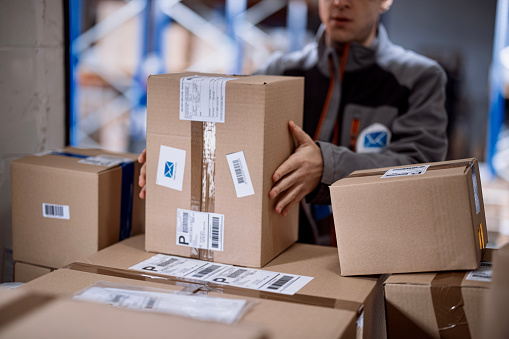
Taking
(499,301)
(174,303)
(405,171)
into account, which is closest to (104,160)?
(174,303)

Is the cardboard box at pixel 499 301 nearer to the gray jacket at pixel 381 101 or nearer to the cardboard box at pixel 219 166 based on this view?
the cardboard box at pixel 219 166

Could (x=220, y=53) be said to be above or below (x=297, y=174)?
Result: above

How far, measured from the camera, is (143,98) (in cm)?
357

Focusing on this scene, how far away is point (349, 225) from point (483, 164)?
7.14 feet

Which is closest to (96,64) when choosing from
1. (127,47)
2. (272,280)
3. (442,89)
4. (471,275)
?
(127,47)

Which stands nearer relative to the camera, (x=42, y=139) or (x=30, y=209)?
(x=30, y=209)

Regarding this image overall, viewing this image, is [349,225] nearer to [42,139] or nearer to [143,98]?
[42,139]

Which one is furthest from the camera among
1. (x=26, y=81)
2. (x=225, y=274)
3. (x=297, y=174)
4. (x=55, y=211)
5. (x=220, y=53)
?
(x=220, y=53)

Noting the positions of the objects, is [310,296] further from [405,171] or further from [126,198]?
[126,198]

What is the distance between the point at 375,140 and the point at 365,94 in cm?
17

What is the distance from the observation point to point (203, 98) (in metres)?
1.35

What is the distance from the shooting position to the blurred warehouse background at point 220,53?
9.79ft

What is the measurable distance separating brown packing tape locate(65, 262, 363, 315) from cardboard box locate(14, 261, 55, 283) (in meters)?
0.28

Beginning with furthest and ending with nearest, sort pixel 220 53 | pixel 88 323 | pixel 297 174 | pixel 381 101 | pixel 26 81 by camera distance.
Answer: pixel 220 53 → pixel 381 101 → pixel 26 81 → pixel 297 174 → pixel 88 323
